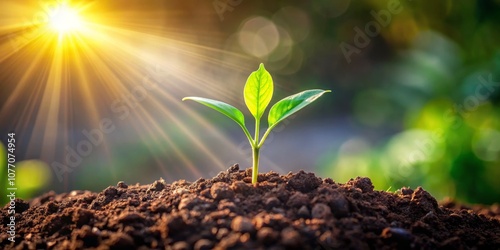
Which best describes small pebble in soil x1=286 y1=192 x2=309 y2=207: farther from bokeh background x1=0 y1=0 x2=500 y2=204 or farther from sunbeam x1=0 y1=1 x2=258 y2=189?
sunbeam x1=0 y1=1 x2=258 y2=189

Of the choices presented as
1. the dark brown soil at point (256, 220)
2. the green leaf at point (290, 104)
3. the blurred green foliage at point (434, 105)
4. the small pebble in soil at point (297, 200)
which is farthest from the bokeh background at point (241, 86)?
the small pebble in soil at point (297, 200)

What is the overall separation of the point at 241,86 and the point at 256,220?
5.51 m

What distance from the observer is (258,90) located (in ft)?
5.60

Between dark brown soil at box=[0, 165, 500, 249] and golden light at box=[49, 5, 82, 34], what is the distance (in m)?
3.29

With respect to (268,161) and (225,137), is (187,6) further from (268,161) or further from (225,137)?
(268,161)

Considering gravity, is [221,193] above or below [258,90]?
below

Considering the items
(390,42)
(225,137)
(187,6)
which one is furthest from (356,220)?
(390,42)

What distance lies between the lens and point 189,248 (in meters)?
1.28

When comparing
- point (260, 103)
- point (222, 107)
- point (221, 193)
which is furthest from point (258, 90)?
point (221, 193)

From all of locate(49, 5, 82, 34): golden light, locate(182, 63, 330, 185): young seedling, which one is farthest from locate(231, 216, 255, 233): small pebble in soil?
locate(49, 5, 82, 34): golden light

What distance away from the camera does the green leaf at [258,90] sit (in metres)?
1.68

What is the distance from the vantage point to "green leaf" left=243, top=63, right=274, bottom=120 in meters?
1.68

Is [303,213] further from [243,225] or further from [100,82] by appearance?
[100,82]

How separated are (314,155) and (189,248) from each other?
4.71 meters
